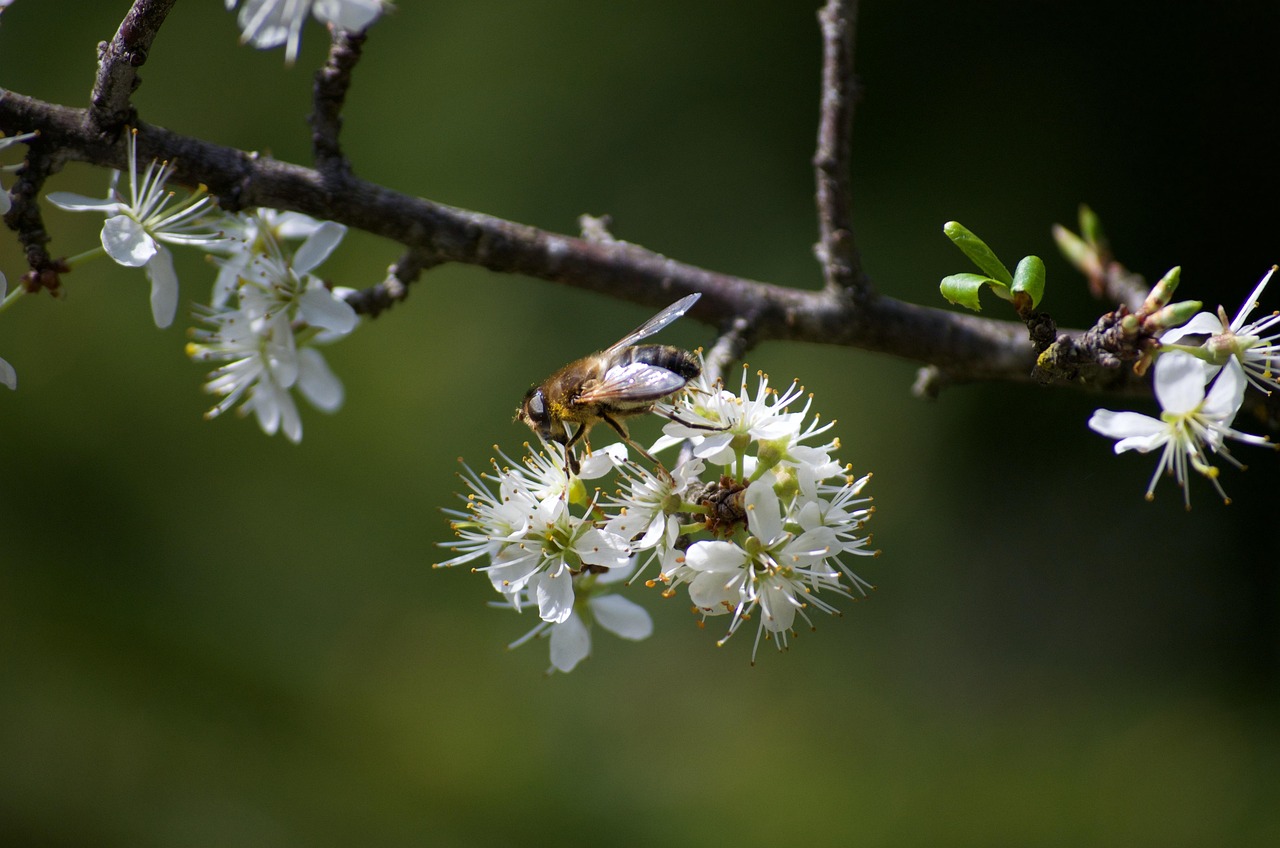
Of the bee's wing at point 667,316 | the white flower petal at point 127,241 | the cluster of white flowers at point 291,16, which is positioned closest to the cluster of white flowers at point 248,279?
the white flower petal at point 127,241

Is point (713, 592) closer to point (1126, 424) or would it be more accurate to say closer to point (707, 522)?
point (707, 522)

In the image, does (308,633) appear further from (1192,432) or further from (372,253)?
(1192,432)

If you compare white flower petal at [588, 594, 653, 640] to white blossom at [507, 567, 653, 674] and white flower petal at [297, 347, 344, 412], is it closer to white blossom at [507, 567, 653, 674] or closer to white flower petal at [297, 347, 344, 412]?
white blossom at [507, 567, 653, 674]

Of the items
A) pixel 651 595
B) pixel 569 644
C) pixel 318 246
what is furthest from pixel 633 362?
pixel 651 595

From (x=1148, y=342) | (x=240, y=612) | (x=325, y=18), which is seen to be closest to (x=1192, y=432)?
(x=1148, y=342)

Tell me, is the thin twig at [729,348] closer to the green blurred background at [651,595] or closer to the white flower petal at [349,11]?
the white flower petal at [349,11]
